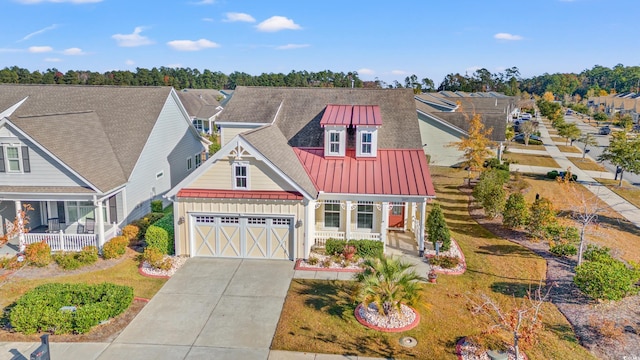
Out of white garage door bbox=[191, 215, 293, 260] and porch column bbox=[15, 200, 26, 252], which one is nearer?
porch column bbox=[15, 200, 26, 252]

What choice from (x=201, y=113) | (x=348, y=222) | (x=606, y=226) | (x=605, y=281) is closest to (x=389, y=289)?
(x=348, y=222)

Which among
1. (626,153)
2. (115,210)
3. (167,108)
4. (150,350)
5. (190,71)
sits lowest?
(150,350)

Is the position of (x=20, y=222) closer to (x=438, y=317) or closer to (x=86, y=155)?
(x=86, y=155)

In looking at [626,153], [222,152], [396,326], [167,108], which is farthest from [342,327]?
[626,153]

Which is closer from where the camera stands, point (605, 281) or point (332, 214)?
point (605, 281)

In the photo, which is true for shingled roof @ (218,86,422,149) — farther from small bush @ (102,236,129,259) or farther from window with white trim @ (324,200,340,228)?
small bush @ (102,236,129,259)

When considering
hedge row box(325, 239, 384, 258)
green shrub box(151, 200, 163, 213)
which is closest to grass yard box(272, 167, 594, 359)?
hedge row box(325, 239, 384, 258)

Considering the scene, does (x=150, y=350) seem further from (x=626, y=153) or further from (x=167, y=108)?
(x=626, y=153)
